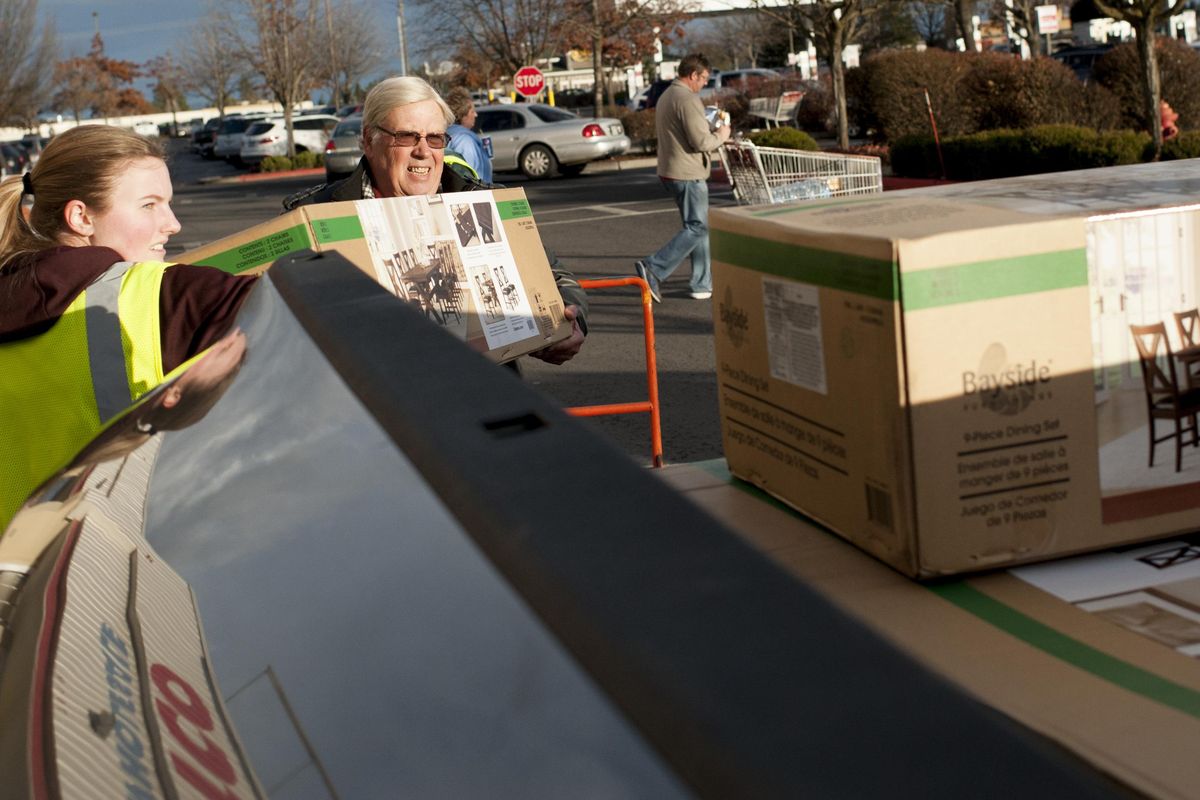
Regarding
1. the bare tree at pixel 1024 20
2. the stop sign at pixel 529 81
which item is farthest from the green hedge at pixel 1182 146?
the stop sign at pixel 529 81

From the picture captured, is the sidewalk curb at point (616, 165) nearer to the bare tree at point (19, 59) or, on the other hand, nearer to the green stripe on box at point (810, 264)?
the green stripe on box at point (810, 264)

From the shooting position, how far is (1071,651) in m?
1.62

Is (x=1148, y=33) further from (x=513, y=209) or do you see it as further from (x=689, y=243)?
(x=513, y=209)

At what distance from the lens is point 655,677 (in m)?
0.64

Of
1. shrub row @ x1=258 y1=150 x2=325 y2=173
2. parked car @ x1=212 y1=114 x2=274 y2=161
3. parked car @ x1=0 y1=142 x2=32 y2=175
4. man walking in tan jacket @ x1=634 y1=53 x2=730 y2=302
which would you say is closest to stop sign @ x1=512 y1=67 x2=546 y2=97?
shrub row @ x1=258 y1=150 x2=325 y2=173

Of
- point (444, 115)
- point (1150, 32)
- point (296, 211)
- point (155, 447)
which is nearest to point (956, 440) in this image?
point (155, 447)

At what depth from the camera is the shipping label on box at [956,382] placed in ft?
5.76

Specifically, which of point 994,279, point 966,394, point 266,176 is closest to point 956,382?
point 966,394

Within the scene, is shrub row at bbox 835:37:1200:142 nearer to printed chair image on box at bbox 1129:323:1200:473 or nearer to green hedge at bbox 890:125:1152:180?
green hedge at bbox 890:125:1152:180

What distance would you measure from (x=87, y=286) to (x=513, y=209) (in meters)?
1.24

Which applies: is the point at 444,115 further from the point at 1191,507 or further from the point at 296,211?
the point at 1191,507

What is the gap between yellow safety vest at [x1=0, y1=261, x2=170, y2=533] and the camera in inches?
86.9

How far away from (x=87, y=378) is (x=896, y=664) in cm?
191

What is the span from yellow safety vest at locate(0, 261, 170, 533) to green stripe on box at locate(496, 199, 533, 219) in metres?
1.15
